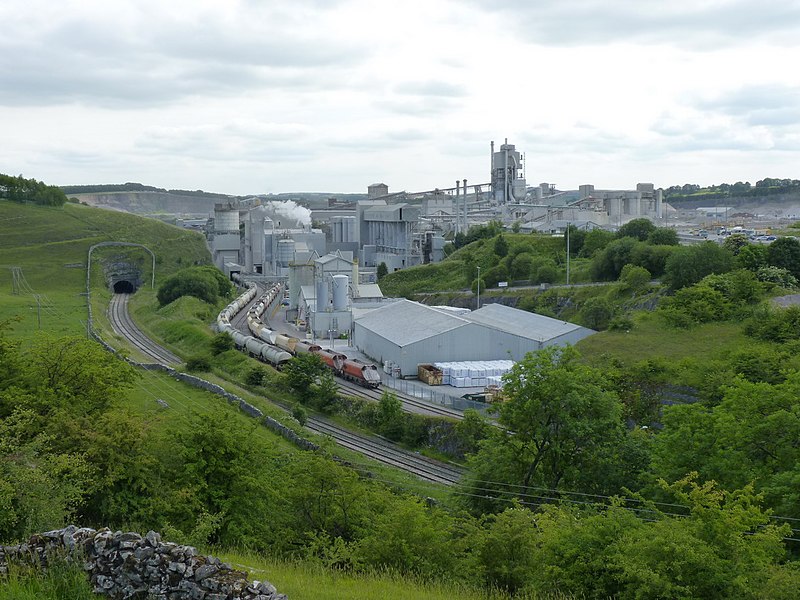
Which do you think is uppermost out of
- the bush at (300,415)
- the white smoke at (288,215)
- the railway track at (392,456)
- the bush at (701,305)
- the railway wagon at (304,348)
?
the white smoke at (288,215)

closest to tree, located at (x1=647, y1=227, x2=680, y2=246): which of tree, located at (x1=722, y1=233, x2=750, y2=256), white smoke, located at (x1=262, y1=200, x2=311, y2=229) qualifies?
tree, located at (x1=722, y1=233, x2=750, y2=256)

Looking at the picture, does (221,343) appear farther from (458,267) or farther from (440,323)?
(458,267)

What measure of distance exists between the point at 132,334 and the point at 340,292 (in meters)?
13.4

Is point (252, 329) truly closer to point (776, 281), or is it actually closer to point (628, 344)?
point (628, 344)

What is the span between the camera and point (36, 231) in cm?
8238

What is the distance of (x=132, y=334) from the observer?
51.3 metres

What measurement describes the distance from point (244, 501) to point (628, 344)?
80.5ft

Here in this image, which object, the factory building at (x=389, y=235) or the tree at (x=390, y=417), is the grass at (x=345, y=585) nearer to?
the tree at (x=390, y=417)

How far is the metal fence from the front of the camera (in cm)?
3272

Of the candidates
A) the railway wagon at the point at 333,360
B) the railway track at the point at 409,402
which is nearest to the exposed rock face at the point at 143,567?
the railway track at the point at 409,402

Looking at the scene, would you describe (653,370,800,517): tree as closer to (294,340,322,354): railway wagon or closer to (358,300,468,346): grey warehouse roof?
(358,300,468,346): grey warehouse roof

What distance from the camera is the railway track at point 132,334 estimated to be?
43.8m

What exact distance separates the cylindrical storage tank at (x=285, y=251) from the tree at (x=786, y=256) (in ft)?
162

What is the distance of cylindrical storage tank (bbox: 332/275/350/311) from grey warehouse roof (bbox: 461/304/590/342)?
7.69m
